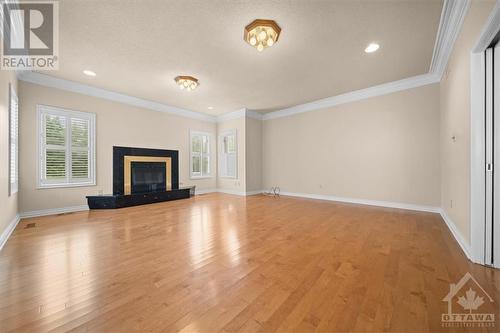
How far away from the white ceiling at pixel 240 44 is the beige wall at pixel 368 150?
73cm

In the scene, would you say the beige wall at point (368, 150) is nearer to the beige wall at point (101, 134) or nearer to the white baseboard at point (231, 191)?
the white baseboard at point (231, 191)

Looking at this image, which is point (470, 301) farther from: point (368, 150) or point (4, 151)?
point (4, 151)

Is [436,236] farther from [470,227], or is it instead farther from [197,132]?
[197,132]

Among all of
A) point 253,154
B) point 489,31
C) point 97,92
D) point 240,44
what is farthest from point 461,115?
point 97,92

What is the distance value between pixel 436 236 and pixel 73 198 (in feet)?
22.9

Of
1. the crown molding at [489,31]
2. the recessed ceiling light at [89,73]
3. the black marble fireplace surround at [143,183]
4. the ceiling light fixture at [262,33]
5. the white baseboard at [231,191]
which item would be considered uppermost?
the recessed ceiling light at [89,73]

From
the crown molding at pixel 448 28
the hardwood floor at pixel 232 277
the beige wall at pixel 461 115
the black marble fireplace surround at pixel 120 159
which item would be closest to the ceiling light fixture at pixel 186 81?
the black marble fireplace surround at pixel 120 159

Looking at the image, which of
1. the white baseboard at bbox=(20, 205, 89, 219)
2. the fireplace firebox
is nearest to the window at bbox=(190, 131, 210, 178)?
the fireplace firebox

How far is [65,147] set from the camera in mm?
4363

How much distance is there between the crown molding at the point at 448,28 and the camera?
2223 millimetres

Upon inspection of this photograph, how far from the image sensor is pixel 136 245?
8.03 ft

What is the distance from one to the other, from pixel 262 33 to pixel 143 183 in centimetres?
496

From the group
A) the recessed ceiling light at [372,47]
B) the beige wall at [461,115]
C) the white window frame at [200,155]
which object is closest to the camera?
the beige wall at [461,115]

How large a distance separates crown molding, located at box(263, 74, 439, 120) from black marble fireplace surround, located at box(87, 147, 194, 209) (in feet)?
13.6
